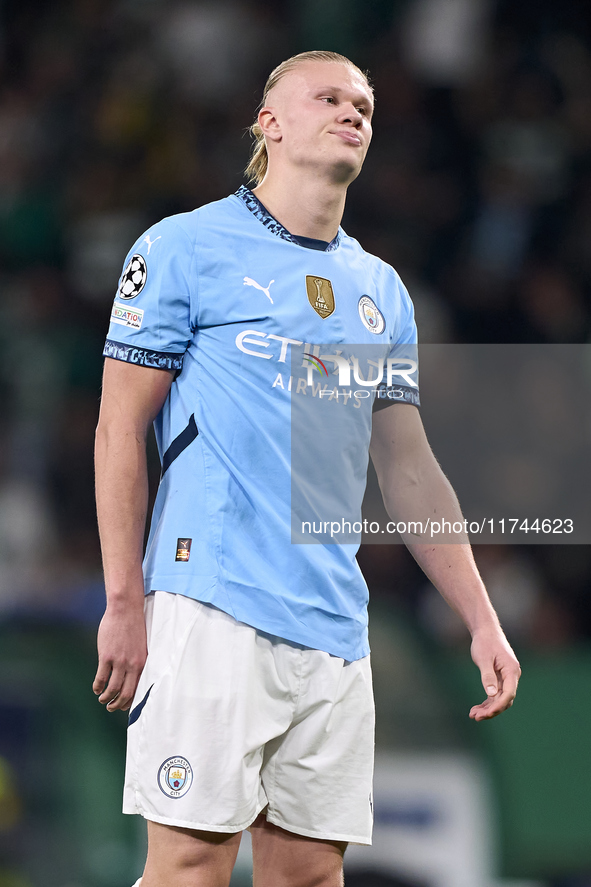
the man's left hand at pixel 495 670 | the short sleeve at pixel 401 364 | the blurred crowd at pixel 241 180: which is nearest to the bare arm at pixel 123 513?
the short sleeve at pixel 401 364

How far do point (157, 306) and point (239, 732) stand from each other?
0.75 metres

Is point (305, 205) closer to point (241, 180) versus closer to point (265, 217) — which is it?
point (265, 217)

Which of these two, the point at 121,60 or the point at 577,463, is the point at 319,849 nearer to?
the point at 577,463

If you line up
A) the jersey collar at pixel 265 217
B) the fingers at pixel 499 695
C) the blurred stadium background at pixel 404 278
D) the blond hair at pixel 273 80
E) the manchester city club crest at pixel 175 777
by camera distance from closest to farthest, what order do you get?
the manchester city club crest at pixel 175 777
the fingers at pixel 499 695
the jersey collar at pixel 265 217
the blond hair at pixel 273 80
the blurred stadium background at pixel 404 278

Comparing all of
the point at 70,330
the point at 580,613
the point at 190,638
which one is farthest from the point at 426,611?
the point at 190,638

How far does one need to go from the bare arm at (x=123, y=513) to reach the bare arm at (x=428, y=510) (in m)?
0.55

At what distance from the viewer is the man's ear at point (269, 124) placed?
2.07 m

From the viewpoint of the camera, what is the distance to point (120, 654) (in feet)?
5.74

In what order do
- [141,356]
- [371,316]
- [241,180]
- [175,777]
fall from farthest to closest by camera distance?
1. [241,180]
2. [371,316]
3. [141,356]
4. [175,777]

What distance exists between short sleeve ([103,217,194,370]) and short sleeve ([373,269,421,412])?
0.47 meters

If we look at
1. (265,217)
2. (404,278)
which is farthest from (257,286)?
(404,278)

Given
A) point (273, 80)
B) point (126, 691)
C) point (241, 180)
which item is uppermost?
point (241, 180)

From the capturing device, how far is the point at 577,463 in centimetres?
419

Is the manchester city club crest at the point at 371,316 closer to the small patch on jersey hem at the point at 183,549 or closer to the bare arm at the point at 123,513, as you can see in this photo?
the bare arm at the point at 123,513
